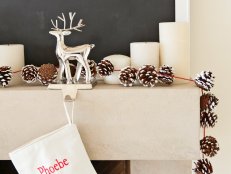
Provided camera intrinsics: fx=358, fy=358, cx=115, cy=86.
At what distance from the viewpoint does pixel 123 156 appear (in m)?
0.97

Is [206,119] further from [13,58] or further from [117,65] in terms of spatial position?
[13,58]

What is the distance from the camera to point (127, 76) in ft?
3.13

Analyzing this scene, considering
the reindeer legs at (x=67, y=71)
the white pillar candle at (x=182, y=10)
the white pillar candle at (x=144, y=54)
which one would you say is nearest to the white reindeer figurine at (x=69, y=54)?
the reindeer legs at (x=67, y=71)

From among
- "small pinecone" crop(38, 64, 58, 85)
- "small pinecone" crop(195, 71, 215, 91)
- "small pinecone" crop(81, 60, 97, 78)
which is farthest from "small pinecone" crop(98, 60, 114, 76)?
"small pinecone" crop(195, 71, 215, 91)

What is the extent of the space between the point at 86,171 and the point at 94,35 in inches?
15.9

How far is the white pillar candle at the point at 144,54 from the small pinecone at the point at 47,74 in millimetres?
225

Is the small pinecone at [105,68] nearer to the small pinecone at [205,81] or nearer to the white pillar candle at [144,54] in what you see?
the white pillar candle at [144,54]

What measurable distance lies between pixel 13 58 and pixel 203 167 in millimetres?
618

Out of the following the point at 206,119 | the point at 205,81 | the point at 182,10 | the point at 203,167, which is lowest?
the point at 203,167

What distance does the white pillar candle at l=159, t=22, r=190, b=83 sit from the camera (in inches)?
38.9

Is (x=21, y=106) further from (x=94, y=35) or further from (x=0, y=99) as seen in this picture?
(x=94, y=35)

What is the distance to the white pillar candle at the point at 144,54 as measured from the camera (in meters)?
0.99

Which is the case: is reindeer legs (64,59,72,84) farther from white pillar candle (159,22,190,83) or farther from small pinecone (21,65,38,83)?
white pillar candle (159,22,190,83)

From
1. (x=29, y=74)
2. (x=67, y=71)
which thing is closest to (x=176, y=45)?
(x=67, y=71)
